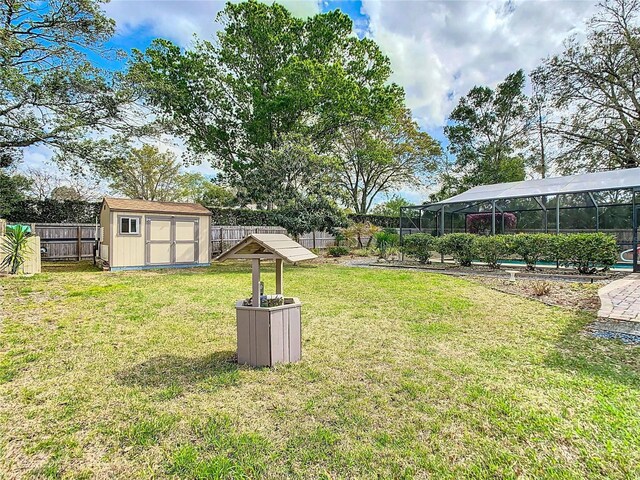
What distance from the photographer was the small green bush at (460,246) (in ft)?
35.2

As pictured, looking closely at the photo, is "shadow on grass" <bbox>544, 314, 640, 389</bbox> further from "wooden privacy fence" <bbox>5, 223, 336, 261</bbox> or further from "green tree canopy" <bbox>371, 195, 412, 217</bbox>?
"green tree canopy" <bbox>371, 195, 412, 217</bbox>

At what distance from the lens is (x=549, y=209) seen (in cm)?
1293

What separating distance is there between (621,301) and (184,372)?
6.77 meters

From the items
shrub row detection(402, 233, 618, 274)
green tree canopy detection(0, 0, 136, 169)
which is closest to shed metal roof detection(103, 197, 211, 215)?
green tree canopy detection(0, 0, 136, 169)

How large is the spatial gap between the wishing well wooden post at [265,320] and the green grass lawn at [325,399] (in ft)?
0.49

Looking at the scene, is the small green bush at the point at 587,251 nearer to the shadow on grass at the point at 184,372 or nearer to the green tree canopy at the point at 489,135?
the shadow on grass at the point at 184,372

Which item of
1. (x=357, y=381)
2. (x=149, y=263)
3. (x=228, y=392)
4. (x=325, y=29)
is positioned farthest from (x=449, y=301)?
(x=325, y=29)

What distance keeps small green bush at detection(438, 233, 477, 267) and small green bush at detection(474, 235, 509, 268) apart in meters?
0.18

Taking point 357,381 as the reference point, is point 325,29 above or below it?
above

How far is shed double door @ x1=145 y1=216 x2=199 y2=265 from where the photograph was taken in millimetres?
10875

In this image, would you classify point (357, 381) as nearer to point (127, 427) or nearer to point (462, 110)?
point (127, 427)

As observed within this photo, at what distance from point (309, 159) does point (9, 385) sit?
421 inches

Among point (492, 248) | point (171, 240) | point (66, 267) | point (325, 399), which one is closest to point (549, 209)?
point (492, 248)

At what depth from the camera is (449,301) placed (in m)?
6.05
